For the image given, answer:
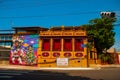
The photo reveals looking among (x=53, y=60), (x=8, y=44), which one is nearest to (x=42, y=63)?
(x=53, y=60)

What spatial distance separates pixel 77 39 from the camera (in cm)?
4656

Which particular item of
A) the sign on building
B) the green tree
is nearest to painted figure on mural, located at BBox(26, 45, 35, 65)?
the sign on building

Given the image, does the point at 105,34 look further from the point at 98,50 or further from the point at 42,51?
the point at 42,51

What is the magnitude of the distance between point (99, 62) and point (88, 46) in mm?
4850

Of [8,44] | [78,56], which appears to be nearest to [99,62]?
[78,56]

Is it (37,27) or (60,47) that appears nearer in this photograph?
(60,47)

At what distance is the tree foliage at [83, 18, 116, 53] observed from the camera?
49847mm

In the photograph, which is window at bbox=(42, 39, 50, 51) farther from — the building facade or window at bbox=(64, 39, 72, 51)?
window at bbox=(64, 39, 72, 51)

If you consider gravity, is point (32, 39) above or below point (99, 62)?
above

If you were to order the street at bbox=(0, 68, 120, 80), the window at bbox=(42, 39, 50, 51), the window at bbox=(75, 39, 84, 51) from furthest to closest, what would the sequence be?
the window at bbox=(42, 39, 50, 51), the window at bbox=(75, 39, 84, 51), the street at bbox=(0, 68, 120, 80)

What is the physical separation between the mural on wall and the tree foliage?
904 centimetres

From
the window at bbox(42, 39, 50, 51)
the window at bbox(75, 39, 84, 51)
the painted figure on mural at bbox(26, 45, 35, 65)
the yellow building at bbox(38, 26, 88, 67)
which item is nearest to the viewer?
the yellow building at bbox(38, 26, 88, 67)

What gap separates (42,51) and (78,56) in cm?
552

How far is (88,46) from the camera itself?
47.1 metres
